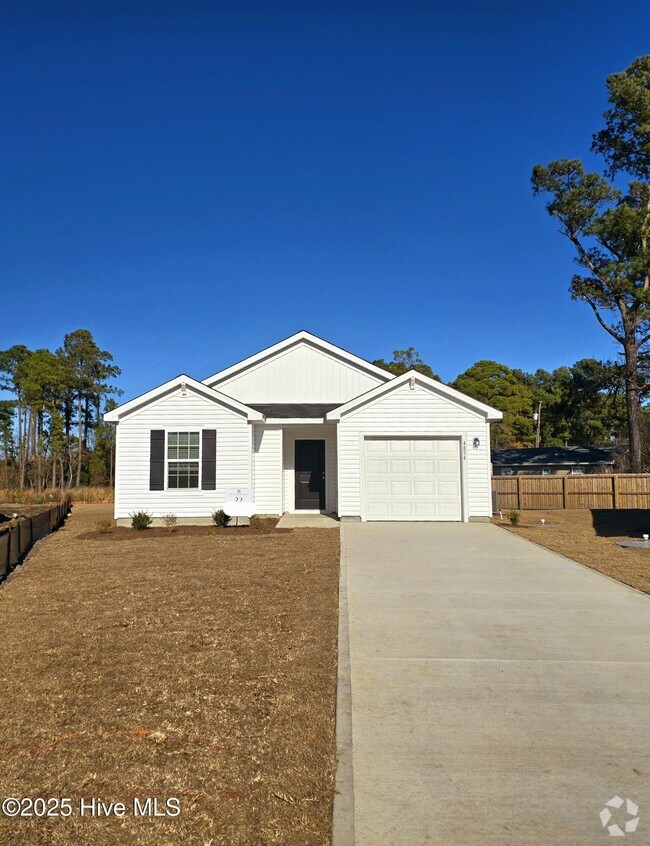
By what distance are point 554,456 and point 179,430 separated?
2630 cm

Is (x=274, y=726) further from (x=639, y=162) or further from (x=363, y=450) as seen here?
(x=639, y=162)

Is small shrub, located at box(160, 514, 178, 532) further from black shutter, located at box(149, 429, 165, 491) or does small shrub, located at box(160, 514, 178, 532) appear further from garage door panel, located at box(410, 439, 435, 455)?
garage door panel, located at box(410, 439, 435, 455)

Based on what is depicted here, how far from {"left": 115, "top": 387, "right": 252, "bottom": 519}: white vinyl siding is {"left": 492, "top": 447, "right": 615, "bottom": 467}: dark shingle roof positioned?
2229cm

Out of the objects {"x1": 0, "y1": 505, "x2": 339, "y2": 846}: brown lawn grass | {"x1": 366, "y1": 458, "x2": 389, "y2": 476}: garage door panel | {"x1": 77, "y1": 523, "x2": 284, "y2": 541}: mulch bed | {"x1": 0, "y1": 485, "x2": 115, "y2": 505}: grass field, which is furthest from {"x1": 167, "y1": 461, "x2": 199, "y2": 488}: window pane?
{"x1": 0, "y1": 485, "x2": 115, "y2": 505}: grass field

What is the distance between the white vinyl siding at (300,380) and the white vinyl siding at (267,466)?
2.05 meters

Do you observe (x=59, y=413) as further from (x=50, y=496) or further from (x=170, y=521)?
(x=170, y=521)

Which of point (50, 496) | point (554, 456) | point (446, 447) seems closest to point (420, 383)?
point (446, 447)

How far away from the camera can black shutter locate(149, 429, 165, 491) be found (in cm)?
1531

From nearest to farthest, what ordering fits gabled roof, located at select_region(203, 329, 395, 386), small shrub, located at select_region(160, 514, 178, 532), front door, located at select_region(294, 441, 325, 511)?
small shrub, located at select_region(160, 514, 178, 532) → front door, located at select_region(294, 441, 325, 511) → gabled roof, located at select_region(203, 329, 395, 386)

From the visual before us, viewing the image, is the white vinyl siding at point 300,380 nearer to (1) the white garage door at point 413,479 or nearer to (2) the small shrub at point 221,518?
(1) the white garage door at point 413,479

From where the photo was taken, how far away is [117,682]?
457 centimetres

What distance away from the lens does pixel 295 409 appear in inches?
691

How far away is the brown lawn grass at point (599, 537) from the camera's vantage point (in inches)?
371
